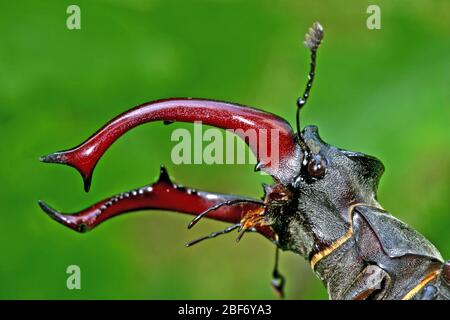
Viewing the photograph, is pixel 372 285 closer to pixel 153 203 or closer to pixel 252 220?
pixel 252 220

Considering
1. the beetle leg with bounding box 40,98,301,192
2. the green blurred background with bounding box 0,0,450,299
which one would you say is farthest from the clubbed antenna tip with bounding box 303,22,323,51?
the green blurred background with bounding box 0,0,450,299

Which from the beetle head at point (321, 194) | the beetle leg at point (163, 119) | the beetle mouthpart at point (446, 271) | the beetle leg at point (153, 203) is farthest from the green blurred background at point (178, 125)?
the beetle leg at point (163, 119)

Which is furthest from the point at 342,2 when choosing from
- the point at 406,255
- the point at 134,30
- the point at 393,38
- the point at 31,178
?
the point at 406,255

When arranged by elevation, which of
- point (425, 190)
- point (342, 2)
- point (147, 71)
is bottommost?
point (425, 190)

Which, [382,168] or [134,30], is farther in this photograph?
[134,30]

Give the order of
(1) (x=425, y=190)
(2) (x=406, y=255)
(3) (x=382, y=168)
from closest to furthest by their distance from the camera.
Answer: (2) (x=406, y=255) < (3) (x=382, y=168) < (1) (x=425, y=190)

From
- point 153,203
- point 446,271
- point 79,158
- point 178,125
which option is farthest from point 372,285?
point 178,125

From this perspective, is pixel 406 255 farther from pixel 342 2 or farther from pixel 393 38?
pixel 342 2
